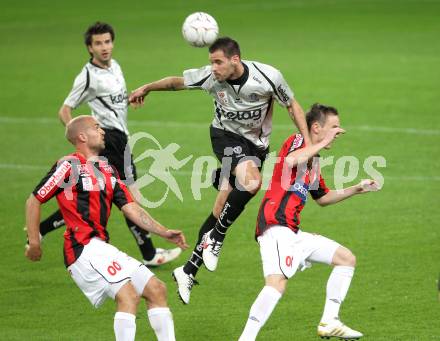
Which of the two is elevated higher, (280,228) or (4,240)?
(280,228)

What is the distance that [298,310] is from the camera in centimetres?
1062

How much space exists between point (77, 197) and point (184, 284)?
2187 mm

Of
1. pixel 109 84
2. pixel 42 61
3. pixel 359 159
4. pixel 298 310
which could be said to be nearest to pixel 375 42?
pixel 42 61

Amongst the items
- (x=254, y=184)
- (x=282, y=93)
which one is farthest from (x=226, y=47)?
(x=254, y=184)

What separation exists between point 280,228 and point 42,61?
1905 cm

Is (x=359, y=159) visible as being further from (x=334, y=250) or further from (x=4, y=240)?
(x=334, y=250)

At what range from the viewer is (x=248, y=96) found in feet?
34.1

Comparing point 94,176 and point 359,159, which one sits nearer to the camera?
point 94,176

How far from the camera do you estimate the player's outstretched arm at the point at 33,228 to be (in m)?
8.48

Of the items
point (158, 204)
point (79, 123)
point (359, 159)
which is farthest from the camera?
point (359, 159)

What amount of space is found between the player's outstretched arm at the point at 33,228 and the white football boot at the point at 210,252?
236 centimetres

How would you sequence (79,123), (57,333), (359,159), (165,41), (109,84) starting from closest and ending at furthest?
(79,123)
(57,333)
(109,84)
(359,159)
(165,41)

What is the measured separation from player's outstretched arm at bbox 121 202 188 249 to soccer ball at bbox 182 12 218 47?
3092mm

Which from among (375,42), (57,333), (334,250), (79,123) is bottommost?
(57,333)
